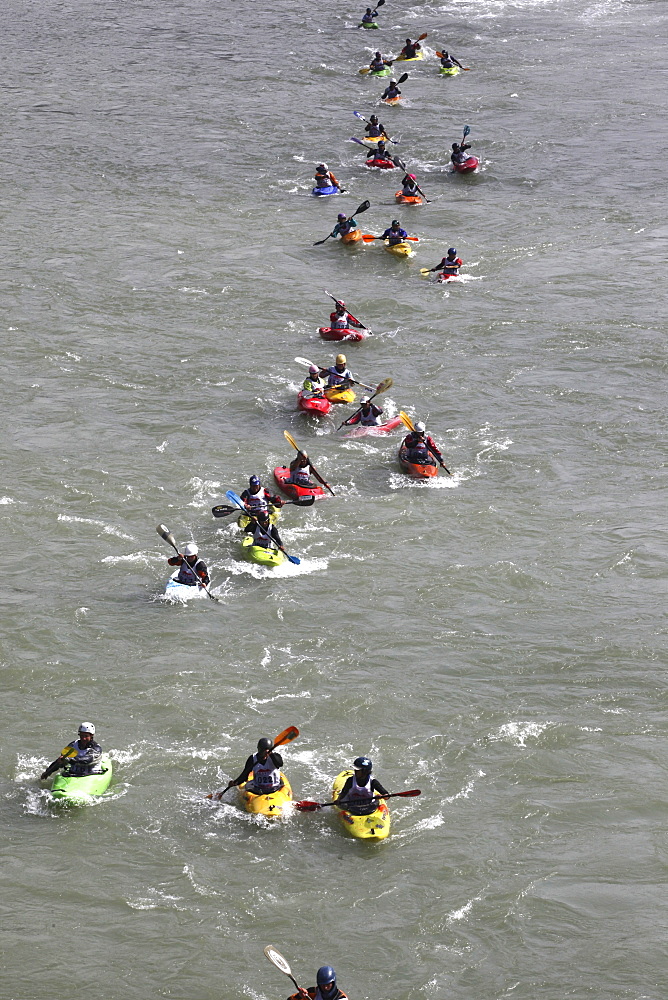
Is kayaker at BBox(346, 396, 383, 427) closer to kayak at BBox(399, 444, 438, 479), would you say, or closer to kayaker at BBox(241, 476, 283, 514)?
kayak at BBox(399, 444, 438, 479)

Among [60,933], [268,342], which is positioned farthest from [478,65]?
[60,933]

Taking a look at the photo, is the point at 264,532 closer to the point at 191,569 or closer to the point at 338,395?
the point at 191,569

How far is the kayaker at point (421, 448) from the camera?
25312 millimetres

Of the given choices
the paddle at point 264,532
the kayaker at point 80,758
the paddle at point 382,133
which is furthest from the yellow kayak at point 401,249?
the kayaker at point 80,758

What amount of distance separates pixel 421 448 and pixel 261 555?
4.71 metres

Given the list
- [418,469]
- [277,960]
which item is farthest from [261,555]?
[277,960]

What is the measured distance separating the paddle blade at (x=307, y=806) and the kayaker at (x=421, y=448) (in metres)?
9.95

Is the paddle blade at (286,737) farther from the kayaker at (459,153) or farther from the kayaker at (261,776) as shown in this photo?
the kayaker at (459,153)

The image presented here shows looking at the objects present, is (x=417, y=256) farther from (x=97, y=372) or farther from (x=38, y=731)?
(x=38, y=731)

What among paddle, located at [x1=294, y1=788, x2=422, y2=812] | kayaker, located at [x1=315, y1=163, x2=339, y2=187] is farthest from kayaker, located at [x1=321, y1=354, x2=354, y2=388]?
kayaker, located at [x1=315, y1=163, x2=339, y2=187]

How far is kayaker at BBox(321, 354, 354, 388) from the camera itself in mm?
28375

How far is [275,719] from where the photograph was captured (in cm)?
1909

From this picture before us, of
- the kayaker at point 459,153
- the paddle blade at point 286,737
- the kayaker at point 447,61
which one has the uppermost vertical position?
the kayaker at point 447,61

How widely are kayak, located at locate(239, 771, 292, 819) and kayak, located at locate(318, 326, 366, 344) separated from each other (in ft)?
53.1
